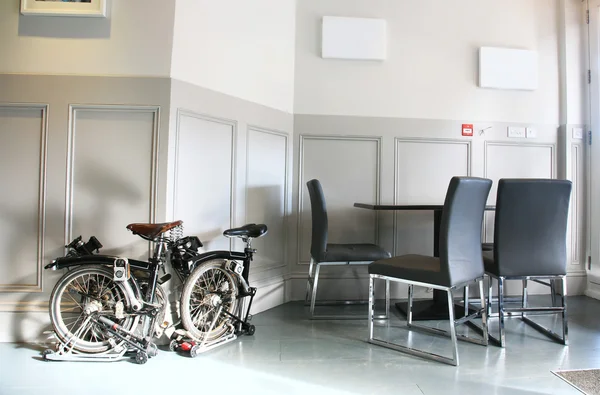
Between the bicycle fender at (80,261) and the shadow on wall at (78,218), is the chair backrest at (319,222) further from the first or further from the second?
the bicycle fender at (80,261)

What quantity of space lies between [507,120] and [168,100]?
3.29 meters

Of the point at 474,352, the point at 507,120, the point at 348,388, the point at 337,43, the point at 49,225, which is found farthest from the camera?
the point at 507,120

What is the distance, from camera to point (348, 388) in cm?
167

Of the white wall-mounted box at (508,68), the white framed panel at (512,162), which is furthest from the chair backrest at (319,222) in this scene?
the white wall-mounted box at (508,68)

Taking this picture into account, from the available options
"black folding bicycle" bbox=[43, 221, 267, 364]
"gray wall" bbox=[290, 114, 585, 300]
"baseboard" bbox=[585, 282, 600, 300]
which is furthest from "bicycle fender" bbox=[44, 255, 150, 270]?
"baseboard" bbox=[585, 282, 600, 300]

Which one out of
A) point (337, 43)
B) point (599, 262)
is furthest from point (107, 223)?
point (599, 262)

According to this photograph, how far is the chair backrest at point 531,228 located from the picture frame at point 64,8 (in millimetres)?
2959

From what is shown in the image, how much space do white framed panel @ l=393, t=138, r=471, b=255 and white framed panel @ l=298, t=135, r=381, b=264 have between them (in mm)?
236

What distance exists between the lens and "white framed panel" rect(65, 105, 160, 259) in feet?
7.41

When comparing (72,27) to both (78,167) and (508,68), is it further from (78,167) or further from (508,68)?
(508,68)

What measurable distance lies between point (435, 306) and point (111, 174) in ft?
9.08

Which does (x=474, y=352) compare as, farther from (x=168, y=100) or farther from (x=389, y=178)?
(x=168, y=100)

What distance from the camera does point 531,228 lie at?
215cm

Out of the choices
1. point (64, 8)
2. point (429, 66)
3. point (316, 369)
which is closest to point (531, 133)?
point (429, 66)
